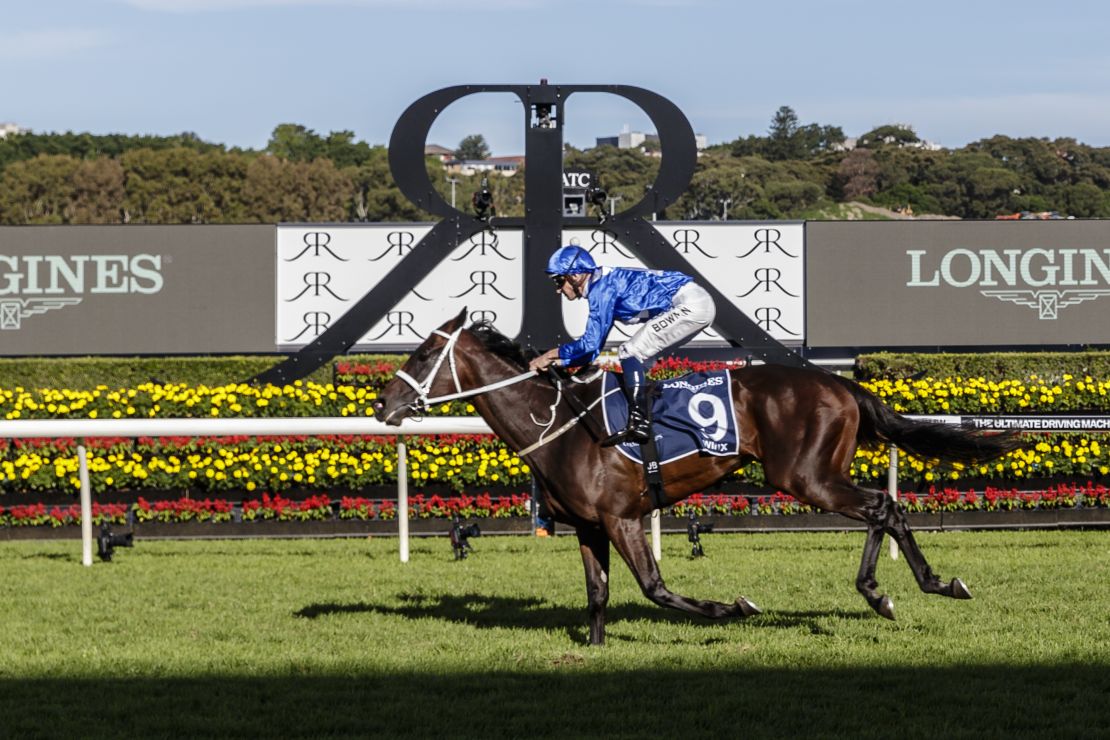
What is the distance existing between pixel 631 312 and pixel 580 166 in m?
80.1

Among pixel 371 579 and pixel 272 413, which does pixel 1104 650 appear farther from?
pixel 272 413

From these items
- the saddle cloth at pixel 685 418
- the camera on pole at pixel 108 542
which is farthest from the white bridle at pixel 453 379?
the camera on pole at pixel 108 542

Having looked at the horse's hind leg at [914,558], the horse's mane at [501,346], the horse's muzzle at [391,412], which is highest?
the horse's mane at [501,346]

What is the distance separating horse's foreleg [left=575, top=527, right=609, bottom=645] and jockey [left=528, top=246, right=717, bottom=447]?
1.34ft

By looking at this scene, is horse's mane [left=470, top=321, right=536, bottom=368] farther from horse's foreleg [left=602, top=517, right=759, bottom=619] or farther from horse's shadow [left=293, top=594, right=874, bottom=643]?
horse's shadow [left=293, top=594, right=874, bottom=643]

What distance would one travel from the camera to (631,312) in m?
5.75

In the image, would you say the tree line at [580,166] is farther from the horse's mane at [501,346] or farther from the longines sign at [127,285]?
the horse's mane at [501,346]

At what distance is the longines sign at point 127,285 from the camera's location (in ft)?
57.2

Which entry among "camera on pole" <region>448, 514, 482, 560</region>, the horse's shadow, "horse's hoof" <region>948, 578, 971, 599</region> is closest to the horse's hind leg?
"horse's hoof" <region>948, 578, 971, 599</region>

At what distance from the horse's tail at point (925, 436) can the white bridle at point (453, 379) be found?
1.35 metres

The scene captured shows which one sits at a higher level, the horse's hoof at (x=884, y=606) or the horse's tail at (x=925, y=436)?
the horse's tail at (x=925, y=436)

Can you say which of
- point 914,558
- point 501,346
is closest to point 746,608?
point 914,558

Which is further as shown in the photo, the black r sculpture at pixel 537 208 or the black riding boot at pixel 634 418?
the black r sculpture at pixel 537 208

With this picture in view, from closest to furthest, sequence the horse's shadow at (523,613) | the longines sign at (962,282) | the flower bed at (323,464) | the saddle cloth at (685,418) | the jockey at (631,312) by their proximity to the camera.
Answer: the jockey at (631,312)
the saddle cloth at (685,418)
the horse's shadow at (523,613)
the flower bed at (323,464)
the longines sign at (962,282)
